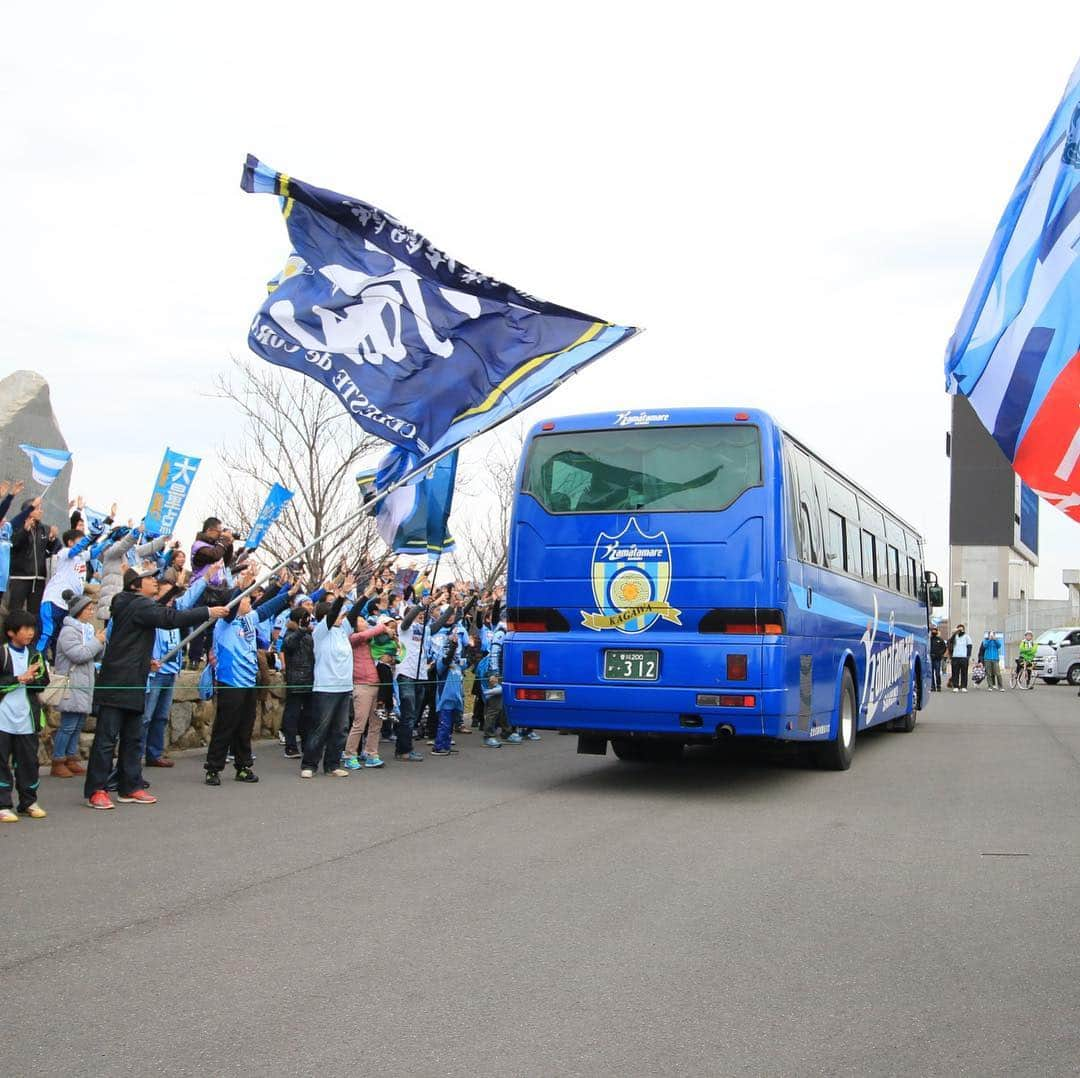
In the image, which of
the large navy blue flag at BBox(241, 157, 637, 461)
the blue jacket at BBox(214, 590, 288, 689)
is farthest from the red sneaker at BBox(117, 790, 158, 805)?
the large navy blue flag at BBox(241, 157, 637, 461)

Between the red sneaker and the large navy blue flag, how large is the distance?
4.24 m

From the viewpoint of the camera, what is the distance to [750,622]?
1072 centimetres

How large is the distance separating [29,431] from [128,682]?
10096mm

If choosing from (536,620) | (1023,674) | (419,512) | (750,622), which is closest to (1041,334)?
(750,622)

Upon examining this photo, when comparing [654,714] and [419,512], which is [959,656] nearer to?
[419,512]

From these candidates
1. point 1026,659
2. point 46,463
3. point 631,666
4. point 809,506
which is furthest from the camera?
point 1026,659

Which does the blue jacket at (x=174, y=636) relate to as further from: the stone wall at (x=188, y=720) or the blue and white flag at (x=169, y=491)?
the blue and white flag at (x=169, y=491)

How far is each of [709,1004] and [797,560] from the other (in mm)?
6918

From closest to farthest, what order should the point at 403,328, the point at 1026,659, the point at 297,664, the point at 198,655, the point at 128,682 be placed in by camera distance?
1. the point at 128,682
2. the point at 403,328
3. the point at 297,664
4. the point at 198,655
5. the point at 1026,659

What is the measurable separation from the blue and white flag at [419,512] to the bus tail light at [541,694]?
3.52 metres

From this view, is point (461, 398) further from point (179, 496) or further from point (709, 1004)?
point (709, 1004)

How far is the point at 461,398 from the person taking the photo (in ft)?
41.6

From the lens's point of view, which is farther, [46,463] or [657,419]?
[46,463]

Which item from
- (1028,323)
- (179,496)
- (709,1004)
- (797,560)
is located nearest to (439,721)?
(179,496)
